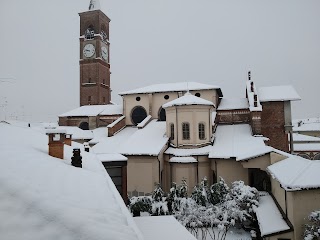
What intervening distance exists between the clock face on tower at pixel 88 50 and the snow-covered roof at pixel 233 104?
71.5ft

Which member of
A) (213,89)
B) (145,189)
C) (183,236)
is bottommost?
→ (145,189)

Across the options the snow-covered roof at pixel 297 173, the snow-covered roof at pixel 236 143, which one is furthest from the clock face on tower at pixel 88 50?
the snow-covered roof at pixel 297 173

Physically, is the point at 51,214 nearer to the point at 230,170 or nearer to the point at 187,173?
the point at 187,173

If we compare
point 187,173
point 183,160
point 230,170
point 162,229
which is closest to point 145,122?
point 183,160

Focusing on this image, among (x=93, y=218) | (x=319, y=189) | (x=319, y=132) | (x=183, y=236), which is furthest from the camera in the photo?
(x=319, y=132)

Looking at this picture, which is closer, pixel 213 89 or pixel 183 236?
pixel 183 236

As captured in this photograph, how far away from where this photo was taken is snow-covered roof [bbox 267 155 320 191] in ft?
38.1

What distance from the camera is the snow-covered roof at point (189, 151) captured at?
70.6 ft

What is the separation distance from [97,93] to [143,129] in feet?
56.6

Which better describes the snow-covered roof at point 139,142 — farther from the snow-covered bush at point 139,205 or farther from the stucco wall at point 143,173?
the snow-covered bush at point 139,205

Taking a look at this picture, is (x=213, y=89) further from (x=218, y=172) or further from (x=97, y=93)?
(x=97, y=93)

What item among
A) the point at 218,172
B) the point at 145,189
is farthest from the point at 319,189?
the point at 145,189

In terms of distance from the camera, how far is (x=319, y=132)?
59.5 metres

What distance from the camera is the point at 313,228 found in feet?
35.3
